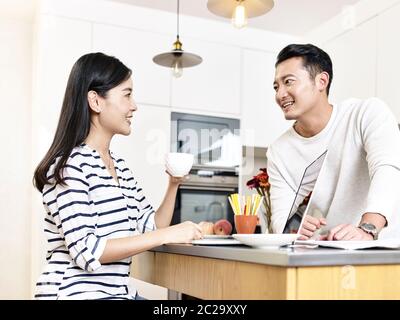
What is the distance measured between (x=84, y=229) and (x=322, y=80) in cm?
101

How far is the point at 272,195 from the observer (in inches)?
63.9

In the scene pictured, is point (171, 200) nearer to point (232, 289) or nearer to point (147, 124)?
point (232, 289)

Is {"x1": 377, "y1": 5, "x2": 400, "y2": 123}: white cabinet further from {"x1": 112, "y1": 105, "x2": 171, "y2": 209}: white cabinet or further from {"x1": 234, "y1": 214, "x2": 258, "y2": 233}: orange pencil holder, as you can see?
{"x1": 234, "y1": 214, "x2": 258, "y2": 233}: orange pencil holder

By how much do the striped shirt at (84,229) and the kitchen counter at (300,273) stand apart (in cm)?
28

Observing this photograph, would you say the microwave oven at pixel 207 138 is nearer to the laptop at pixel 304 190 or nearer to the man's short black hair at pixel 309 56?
the man's short black hair at pixel 309 56

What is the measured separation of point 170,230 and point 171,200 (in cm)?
40

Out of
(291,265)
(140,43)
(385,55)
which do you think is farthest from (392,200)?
(140,43)

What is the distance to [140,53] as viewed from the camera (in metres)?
2.93

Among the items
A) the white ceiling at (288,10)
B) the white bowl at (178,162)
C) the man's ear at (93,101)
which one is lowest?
the white bowl at (178,162)

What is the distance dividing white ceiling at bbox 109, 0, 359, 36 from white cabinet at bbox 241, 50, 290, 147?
23 cm

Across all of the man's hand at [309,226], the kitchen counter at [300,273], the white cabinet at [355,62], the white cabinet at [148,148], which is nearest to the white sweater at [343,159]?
the man's hand at [309,226]

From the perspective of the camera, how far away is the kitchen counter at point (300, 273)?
Result: 2.33 ft

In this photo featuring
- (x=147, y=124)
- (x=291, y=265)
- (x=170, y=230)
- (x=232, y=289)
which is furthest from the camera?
(x=147, y=124)
